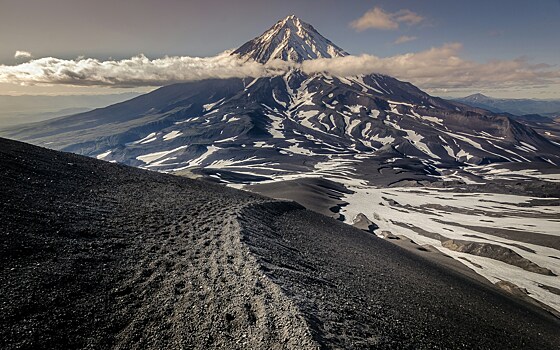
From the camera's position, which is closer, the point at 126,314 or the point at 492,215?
the point at 126,314

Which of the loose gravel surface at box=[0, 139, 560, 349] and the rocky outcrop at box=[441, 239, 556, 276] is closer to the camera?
the loose gravel surface at box=[0, 139, 560, 349]

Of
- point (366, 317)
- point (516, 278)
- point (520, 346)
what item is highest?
point (366, 317)

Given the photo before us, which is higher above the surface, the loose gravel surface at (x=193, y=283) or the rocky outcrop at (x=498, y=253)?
the loose gravel surface at (x=193, y=283)

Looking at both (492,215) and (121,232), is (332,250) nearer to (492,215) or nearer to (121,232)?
(121,232)

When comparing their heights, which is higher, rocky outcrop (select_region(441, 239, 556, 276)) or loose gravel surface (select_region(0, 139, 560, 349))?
loose gravel surface (select_region(0, 139, 560, 349))

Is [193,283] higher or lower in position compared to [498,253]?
higher

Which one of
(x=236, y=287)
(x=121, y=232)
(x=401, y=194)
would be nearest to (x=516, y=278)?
(x=236, y=287)

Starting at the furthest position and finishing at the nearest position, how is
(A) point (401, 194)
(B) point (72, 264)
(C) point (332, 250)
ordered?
(A) point (401, 194) < (C) point (332, 250) < (B) point (72, 264)

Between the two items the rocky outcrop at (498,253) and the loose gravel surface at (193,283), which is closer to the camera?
the loose gravel surface at (193,283)
